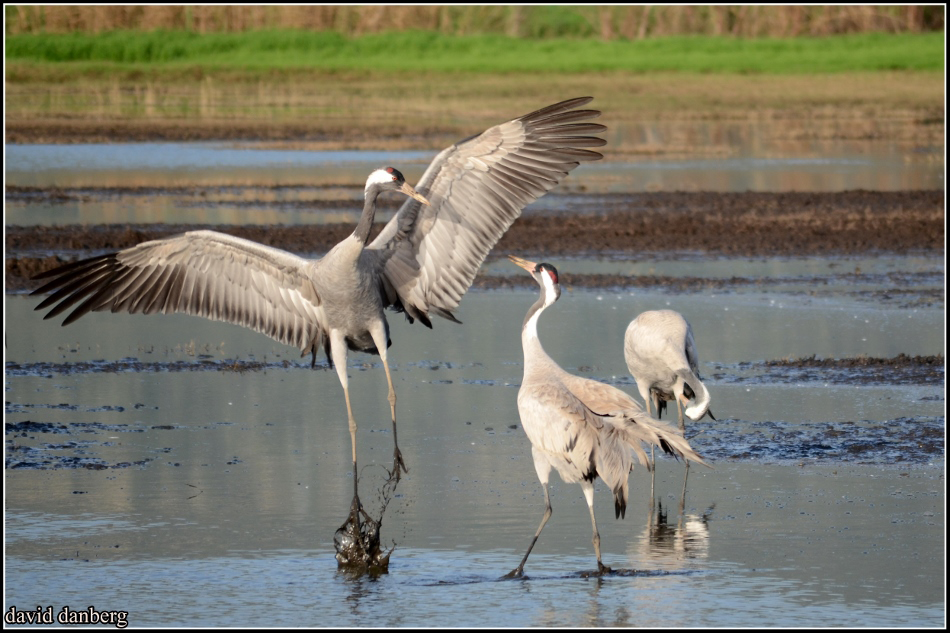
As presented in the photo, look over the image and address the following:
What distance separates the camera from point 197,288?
761 cm

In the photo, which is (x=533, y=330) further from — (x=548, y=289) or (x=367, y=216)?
(x=367, y=216)

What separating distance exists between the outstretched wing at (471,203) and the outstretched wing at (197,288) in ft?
1.59

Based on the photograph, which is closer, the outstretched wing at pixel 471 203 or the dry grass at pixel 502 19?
the outstretched wing at pixel 471 203

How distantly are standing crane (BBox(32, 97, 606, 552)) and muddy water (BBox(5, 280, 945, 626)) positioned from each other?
727 mm

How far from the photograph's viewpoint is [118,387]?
30.2 ft

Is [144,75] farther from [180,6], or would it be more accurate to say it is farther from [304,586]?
[304,586]

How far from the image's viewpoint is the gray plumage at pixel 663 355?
7957 millimetres

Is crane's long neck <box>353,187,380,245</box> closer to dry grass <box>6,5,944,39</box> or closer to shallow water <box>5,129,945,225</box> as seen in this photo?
shallow water <box>5,129,945,225</box>

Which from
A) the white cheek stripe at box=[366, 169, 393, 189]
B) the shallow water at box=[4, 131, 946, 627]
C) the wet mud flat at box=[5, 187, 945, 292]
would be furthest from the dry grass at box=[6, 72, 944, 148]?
the white cheek stripe at box=[366, 169, 393, 189]

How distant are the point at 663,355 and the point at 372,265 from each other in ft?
5.64

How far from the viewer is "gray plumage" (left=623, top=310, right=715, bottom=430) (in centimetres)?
796

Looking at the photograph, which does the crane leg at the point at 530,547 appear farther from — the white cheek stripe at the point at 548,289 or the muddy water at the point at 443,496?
the white cheek stripe at the point at 548,289

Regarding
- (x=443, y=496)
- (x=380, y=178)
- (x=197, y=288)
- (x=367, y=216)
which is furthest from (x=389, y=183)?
(x=443, y=496)

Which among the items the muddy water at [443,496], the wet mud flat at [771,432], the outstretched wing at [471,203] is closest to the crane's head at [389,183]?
the outstretched wing at [471,203]
